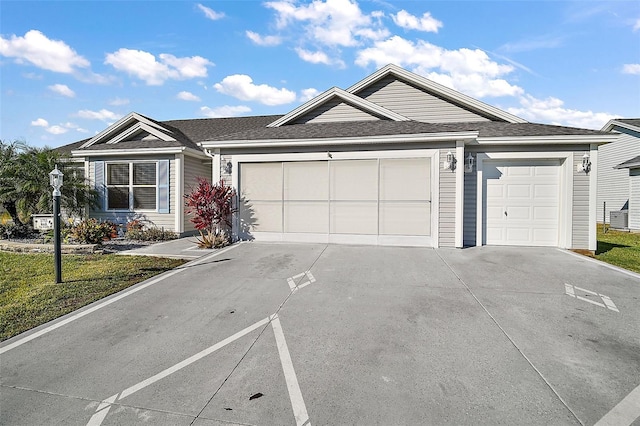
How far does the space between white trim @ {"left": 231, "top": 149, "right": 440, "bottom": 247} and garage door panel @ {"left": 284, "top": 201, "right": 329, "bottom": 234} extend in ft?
0.62

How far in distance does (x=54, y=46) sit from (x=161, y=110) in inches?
200

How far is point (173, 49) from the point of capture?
413 inches

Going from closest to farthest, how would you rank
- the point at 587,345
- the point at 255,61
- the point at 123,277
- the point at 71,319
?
the point at 587,345 < the point at 71,319 < the point at 123,277 < the point at 255,61

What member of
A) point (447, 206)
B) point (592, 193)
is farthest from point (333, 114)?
point (592, 193)

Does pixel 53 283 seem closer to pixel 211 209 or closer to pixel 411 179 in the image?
pixel 211 209

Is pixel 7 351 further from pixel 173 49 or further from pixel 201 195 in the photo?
pixel 173 49

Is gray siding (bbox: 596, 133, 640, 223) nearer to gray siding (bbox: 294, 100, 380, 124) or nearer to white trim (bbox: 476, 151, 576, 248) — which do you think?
white trim (bbox: 476, 151, 576, 248)

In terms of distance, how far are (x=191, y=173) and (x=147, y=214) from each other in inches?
87.5

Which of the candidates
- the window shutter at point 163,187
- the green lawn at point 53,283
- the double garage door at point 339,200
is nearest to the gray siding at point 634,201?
the double garage door at point 339,200

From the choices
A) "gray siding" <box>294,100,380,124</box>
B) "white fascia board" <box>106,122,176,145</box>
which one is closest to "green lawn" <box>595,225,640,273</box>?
"gray siding" <box>294,100,380,124</box>

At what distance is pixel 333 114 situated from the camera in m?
10.3

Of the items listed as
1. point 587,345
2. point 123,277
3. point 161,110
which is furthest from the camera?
point 161,110

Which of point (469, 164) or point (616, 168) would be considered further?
point (616, 168)

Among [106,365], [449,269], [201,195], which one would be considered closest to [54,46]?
[201,195]
